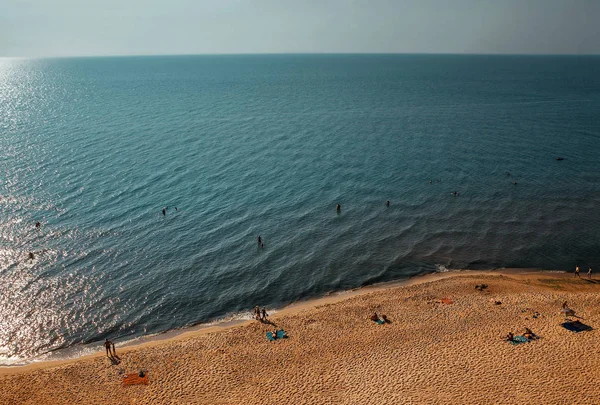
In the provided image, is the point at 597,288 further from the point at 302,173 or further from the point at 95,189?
the point at 95,189

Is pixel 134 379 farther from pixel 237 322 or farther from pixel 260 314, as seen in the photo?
pixel 260 314

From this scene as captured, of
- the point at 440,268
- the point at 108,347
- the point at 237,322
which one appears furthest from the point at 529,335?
the point at 108,347

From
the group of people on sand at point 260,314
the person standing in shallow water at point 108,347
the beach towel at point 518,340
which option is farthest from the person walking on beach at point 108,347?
the beach towel at point 518,340

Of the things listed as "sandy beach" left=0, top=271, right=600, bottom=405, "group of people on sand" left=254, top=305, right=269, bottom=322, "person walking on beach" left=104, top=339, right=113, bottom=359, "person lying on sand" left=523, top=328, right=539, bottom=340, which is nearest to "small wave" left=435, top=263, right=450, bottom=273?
"sandy beach" left=0, top=271, right=600, bottom=405

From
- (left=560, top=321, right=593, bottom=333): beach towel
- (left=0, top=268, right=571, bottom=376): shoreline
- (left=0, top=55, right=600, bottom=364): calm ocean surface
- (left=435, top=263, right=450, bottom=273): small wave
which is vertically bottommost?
(left=0, top=268, right=571, bottom=376): shoreline

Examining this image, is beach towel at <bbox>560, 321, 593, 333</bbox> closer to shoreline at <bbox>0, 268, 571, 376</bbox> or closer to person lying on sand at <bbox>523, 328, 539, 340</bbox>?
person lying on sand at <bbox>523, 328, 539, 340</bbox>

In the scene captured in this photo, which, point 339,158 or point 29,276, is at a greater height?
point 339,158

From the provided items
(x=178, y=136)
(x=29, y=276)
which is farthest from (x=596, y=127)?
(x=29, y=276)
